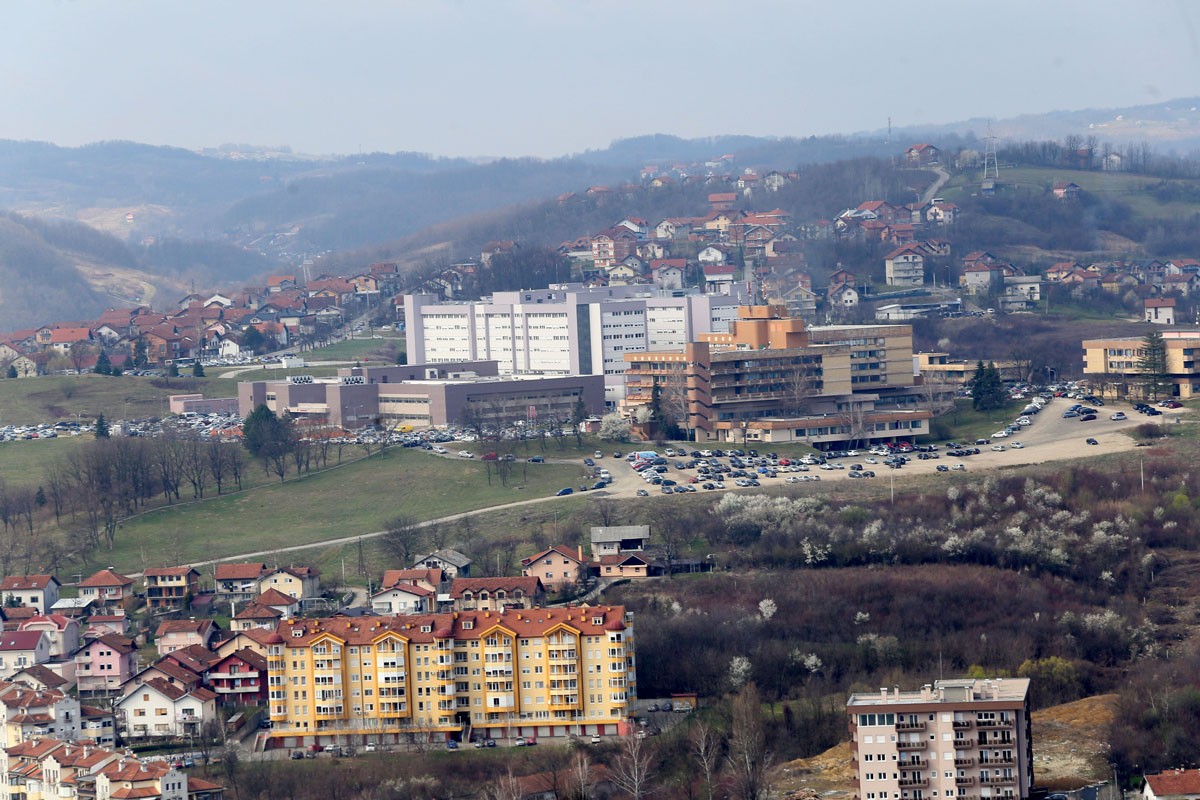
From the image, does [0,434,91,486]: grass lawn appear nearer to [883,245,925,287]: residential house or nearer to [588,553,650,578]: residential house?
[588,553,650,578]: residential house

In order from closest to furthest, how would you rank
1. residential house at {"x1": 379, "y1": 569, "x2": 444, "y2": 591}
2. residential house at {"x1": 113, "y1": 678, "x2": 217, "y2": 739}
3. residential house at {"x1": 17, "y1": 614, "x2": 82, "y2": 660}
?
residential house at {"x1": 113, "y1": 678, "x2": 217, "y2": 739} → residential house at {"x1": 17, "y1": 614, "x2": 82, "y2": 660} → residential house at {"x1": 379, "y1": 569, "x2": 444, "y2": 591}

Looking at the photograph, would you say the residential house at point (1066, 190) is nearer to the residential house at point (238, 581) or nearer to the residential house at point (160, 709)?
the residential house at point (238, 581)

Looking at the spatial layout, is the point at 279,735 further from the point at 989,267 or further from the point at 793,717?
the point at 989,267

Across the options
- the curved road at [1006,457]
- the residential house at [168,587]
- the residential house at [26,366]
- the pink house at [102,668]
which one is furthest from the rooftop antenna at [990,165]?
the pink house at [102,668]

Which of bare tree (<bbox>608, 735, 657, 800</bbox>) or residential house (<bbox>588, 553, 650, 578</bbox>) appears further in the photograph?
residential house (<bbox>588, 553, 650, 578</bbox>)

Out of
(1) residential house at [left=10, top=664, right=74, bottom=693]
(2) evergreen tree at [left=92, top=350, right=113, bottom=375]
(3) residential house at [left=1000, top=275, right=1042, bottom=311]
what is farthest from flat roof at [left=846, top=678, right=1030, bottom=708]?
(3) residential house at [left=1000, top=275, right=1042, bottom=311]

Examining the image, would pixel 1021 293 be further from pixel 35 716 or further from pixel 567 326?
pixel 35 716

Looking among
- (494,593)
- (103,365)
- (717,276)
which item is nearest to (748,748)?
(494,593)

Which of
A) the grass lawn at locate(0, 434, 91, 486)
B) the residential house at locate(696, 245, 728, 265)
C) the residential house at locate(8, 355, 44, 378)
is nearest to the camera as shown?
the grass lawn at locate(0, 434, 91, 486)

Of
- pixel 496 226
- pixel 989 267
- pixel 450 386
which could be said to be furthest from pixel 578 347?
pixel 496 226
